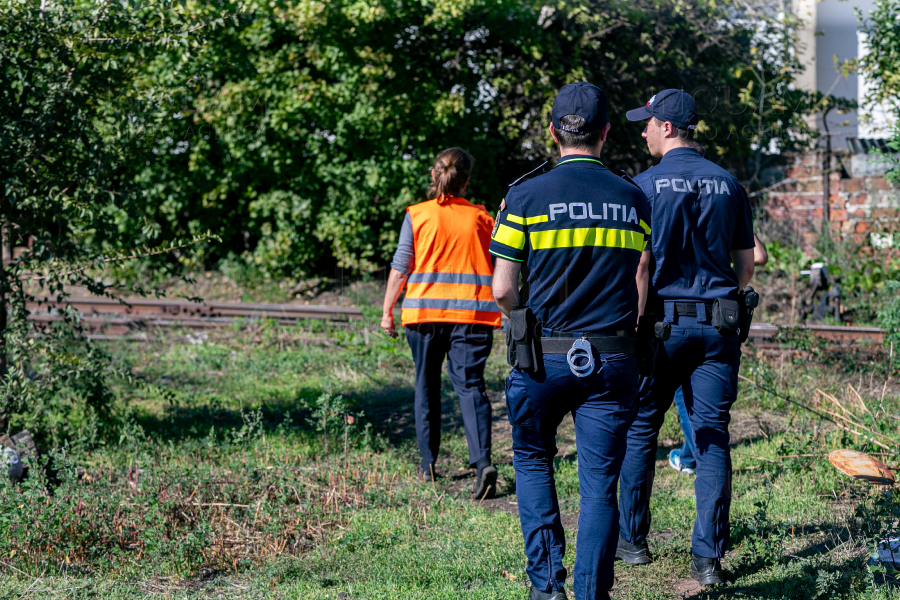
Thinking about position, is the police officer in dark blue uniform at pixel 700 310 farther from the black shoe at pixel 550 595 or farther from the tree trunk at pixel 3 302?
the tree trunk at pixel 3 302

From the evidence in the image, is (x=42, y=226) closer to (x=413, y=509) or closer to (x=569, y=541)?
(x=413, y=509)

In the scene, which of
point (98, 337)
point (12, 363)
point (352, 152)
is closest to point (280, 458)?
point (12, 363)

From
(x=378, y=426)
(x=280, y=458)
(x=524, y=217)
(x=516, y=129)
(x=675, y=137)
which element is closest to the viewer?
(x=524, y=217)

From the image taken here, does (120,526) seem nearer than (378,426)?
Yes

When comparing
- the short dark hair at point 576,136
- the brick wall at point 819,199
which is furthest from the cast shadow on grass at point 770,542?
the brick wall at point 819,199

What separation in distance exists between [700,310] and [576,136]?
1.04 m

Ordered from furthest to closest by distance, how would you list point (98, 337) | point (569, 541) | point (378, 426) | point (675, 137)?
1. point (98, 337)
2. point (378, 426)
3. point (569, 541)
4. point (675, 137)

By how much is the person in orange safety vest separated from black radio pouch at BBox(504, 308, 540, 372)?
2.01 metres

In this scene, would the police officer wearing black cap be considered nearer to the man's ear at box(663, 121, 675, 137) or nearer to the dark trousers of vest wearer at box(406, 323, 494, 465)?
the man's ear at box(663, 121, 675, 137)

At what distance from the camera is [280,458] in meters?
5.52

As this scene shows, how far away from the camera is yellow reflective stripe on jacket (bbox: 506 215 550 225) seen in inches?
119

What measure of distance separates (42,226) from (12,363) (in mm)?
974

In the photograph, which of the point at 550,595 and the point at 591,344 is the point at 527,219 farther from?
the point at 550,595

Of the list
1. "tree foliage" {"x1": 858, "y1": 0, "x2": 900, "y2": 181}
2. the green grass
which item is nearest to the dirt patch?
the green grass
